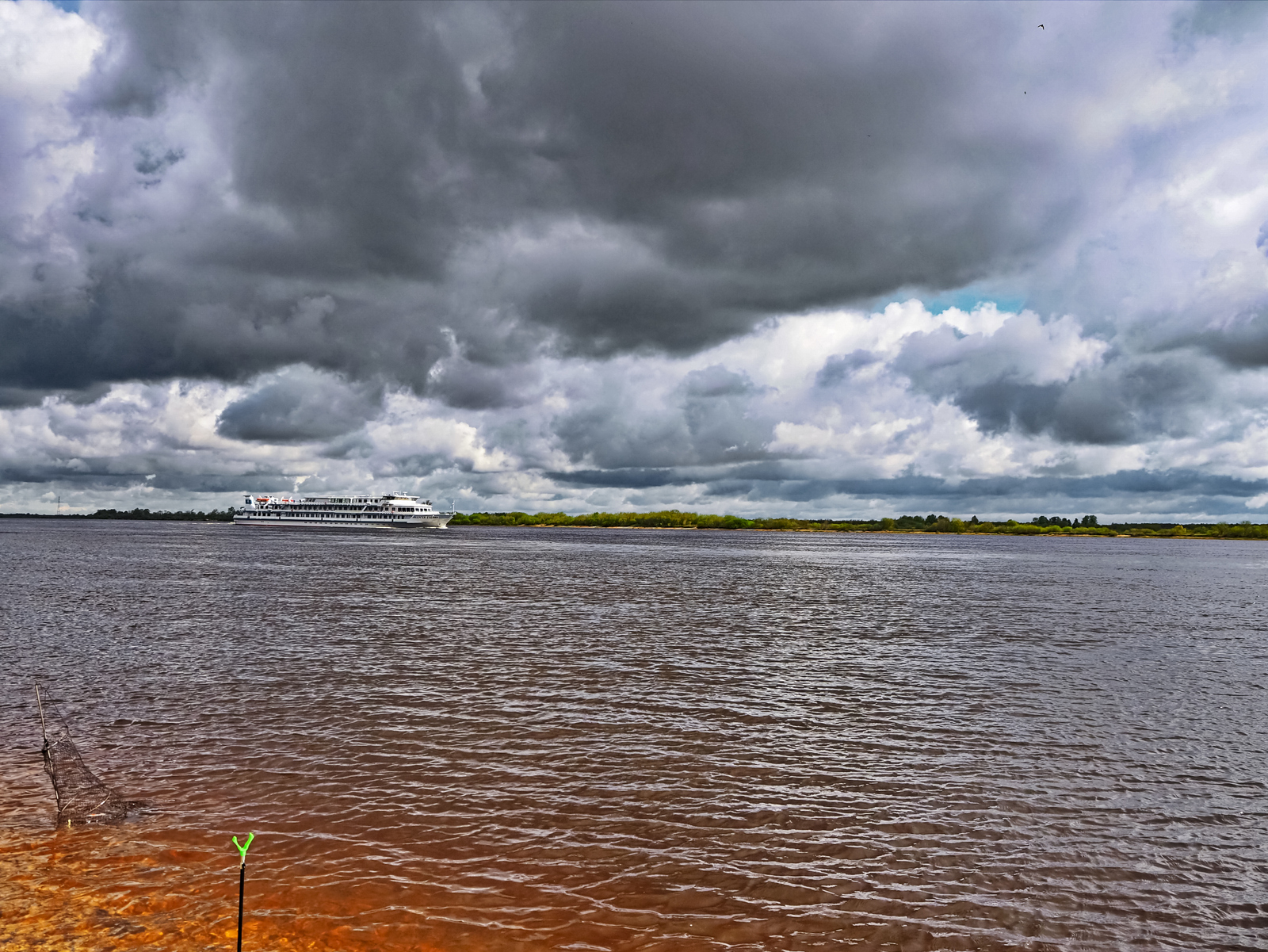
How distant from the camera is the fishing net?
49.6ft

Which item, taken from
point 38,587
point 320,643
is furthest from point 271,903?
point 38,587

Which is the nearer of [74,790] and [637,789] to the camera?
[74,790]

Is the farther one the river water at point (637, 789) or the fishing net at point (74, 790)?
the fishing net at point (74, 790)

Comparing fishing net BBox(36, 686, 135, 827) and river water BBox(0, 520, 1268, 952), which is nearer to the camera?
river water BBox(0, 520, 1268, 952)

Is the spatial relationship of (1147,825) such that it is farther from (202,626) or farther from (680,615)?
(202,626)

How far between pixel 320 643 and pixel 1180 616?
192ft

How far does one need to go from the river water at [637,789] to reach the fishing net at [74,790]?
1.28 ft

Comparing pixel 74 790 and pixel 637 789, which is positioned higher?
pixel 74 790

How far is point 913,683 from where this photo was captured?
2995 cm

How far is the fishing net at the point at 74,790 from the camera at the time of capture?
15.1m

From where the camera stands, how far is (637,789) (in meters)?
17.5

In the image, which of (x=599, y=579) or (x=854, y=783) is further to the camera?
(x=599, y=579)

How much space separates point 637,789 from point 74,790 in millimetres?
12380

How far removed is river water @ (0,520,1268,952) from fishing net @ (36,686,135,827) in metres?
0.39
